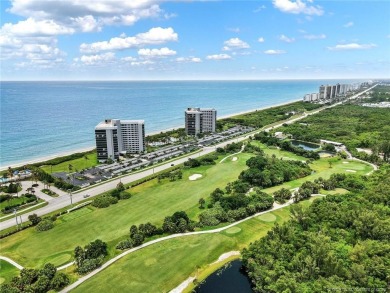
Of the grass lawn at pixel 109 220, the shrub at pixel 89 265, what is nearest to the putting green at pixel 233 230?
the grass lawn at pixel 109 220

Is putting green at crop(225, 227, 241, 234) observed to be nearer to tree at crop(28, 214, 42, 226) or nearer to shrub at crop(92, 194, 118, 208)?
shrub at crop(92, 194, 118, 208)

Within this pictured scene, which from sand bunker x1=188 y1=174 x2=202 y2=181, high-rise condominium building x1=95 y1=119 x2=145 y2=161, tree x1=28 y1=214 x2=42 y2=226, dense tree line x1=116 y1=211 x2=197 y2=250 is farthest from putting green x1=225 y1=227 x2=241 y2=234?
high-rise condominium building x1=95 y1=119 x2=145 y2=161

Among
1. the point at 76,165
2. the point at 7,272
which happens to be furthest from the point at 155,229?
the point at 76,165

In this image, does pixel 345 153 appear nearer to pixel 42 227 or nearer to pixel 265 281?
pixel 265 281

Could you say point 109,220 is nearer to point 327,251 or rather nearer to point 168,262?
point 168,262

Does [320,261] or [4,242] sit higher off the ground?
[320,261]

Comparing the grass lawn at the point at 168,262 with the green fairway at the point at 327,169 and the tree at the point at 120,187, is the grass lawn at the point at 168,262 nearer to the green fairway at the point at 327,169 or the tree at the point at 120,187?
the green fairway at the point at 327,169

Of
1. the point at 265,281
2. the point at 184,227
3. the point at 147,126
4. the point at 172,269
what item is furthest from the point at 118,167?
the point at 147,126
